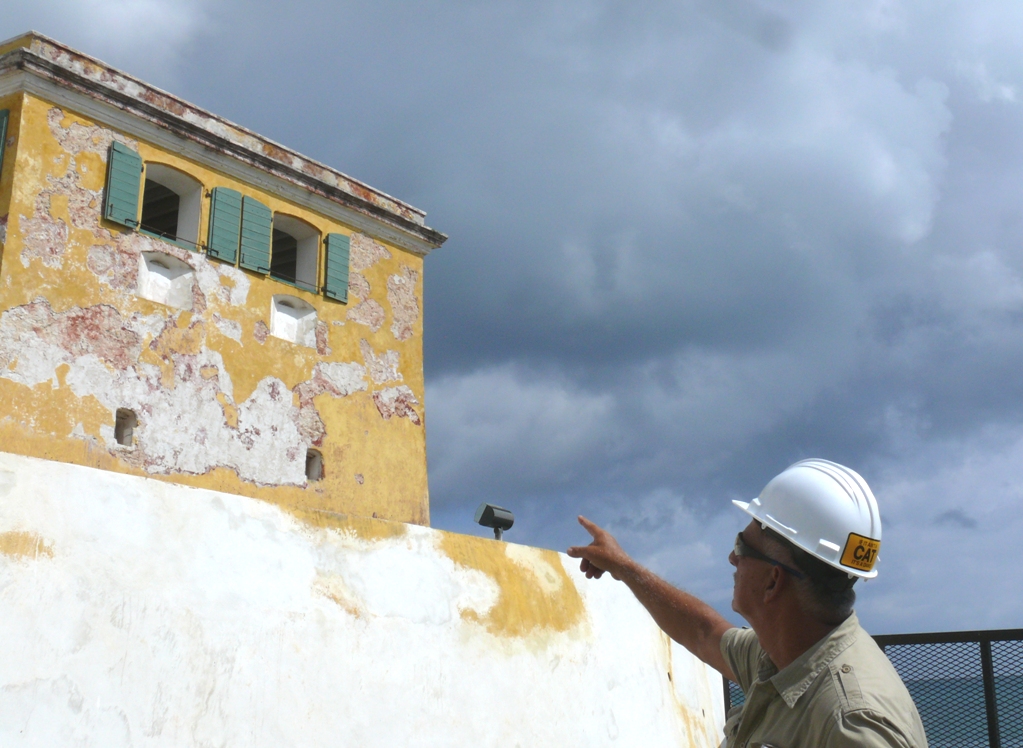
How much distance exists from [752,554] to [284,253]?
1338 cm

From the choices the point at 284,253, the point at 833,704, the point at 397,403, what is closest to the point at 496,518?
the point at 397,403

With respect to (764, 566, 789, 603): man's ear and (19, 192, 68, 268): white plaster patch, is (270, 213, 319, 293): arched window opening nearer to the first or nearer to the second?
(19, 192, 68, 268): white plaster patch

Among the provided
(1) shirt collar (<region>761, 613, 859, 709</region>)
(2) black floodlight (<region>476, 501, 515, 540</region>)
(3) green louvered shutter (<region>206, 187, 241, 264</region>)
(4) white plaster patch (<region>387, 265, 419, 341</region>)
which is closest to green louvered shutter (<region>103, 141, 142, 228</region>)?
(3) green louvered shutter (<region>206, 187, 241, 264</region>)

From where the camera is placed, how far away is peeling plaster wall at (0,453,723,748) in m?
6.23

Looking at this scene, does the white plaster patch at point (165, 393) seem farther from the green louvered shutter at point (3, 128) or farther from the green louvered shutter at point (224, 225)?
the green louvered shutter at point (3, 128)

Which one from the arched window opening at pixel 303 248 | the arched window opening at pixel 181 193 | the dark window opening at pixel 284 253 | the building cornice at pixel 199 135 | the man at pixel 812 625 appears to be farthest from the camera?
the dark window opening at pixel 284 253

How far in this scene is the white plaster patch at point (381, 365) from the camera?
1354 cm

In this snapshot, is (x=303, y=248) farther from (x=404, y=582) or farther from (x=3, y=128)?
(x=404, y=582)

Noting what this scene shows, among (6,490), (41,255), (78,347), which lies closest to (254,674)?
(6,490)

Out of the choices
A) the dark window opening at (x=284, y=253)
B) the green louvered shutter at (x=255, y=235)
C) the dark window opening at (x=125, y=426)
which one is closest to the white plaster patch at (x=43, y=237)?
the dark window opening at (x=125, y=426)

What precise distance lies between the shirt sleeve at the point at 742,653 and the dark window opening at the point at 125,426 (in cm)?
900

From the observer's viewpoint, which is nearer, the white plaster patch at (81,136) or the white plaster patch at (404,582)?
the white plaster patch at (404,582)

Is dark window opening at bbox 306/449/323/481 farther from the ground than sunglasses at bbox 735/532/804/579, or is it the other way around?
dark window opening at bbox 306/449/323/481

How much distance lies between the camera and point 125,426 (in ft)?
35.8
